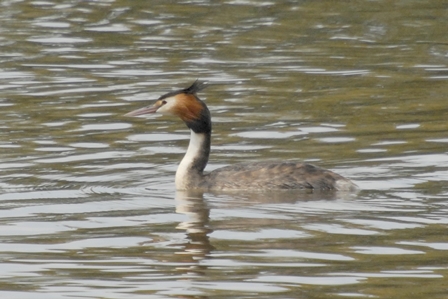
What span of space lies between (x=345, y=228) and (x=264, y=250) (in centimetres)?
97

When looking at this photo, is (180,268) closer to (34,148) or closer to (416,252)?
(416,252)

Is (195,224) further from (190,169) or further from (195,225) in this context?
(190,169)

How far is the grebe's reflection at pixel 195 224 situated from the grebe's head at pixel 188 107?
739 millimetres

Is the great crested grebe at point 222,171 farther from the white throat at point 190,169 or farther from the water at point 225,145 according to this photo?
the water at point 225,145

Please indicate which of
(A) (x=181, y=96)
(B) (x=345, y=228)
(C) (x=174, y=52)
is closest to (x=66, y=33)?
(C) (x=174, y=52)

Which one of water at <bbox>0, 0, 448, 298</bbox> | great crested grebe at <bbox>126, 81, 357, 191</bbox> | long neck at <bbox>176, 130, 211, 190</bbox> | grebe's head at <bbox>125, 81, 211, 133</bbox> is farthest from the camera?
A: grebe's head at <bbox>125, 81, 211, 133</bbox>

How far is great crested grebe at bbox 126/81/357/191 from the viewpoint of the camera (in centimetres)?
1156

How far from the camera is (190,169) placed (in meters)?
12.0

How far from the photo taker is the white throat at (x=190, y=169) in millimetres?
11961

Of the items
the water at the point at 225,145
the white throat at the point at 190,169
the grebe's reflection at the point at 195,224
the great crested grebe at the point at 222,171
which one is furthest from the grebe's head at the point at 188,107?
the grebe's reflection at the point at 195,224

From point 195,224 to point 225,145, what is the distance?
11.5 feet

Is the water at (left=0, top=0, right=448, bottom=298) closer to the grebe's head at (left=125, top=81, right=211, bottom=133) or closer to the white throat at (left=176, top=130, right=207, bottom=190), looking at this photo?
the white throat at (left=176, top=130, right=207, bottom=190)

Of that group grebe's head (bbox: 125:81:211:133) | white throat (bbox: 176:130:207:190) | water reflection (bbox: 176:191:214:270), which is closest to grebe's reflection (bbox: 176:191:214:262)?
water reflection (bbox: 176:191:214:270)

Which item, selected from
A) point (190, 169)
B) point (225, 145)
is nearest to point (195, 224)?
point (190, 169)
